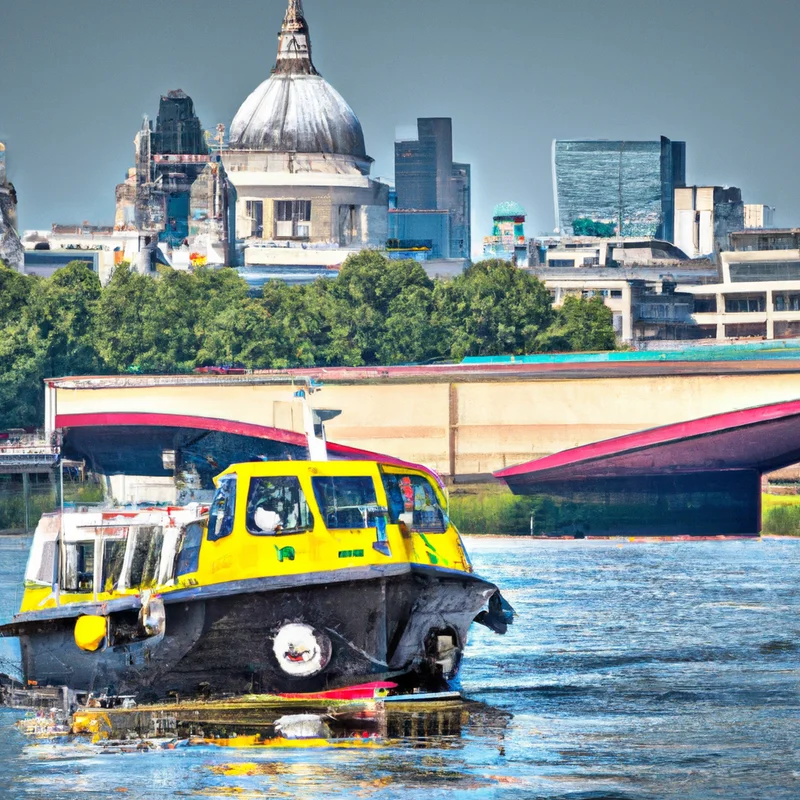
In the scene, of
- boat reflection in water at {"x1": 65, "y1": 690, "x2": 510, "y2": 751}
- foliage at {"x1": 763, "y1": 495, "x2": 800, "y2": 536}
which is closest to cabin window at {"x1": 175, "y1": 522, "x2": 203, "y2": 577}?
boat reflection in water at {"x1": 65, "y1": 690, "x2": 510, "y2": 751}

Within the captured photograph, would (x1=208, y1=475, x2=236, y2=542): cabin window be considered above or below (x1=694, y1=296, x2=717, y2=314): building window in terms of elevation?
below

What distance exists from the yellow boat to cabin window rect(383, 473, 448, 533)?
46cm

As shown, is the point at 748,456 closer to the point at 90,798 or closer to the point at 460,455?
the point at 460,455

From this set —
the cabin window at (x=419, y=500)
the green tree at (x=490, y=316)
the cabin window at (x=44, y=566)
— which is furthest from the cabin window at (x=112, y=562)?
the green tree at (x=490, y=316)

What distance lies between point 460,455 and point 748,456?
13.3 m

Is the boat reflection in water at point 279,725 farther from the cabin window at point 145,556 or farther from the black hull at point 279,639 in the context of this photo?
the cabin window at point 145,556

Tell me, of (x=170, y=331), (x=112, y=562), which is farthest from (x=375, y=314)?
(x=112, y=562)

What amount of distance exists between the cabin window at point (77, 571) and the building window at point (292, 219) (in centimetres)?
15466

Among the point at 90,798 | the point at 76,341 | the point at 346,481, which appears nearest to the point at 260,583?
the point at 346,481

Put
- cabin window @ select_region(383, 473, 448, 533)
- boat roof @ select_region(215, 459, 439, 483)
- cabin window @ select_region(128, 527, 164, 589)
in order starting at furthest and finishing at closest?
cabin window @ select_region(383, 473, 448, 533)
cabin window @ select_region(128, 527, 164, 589)
boat roof @ select_region(215, 459, 439, 483)

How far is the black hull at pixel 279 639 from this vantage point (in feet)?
121

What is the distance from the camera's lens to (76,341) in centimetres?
13338

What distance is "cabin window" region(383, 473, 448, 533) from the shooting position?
135ft

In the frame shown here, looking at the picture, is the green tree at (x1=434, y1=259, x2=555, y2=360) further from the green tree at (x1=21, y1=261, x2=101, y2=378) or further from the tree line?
the green tree at (x1=21, y1=261, x2=101, y2=378)
